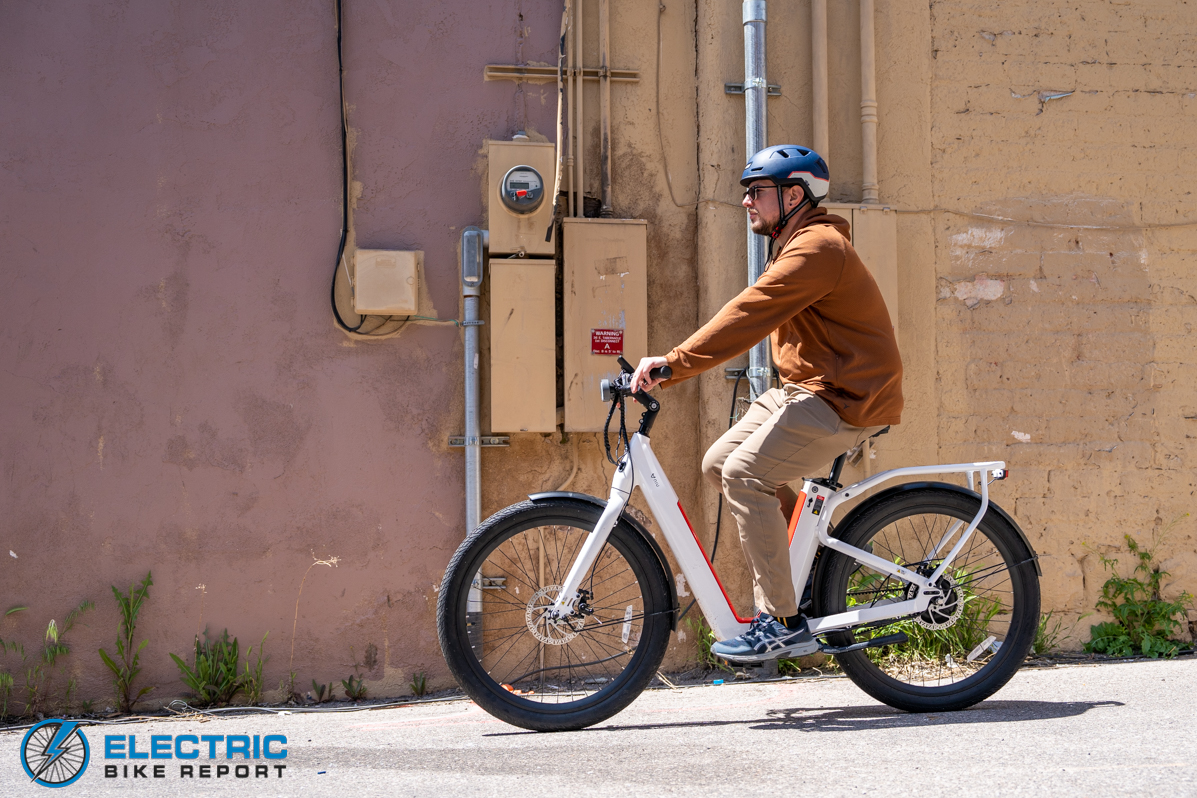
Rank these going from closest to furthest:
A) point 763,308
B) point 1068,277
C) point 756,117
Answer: point 763,308 → point 756,117 → point 1068,277

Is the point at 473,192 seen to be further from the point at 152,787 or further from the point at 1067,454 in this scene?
the point at 1067,454

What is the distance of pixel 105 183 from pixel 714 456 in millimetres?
3042

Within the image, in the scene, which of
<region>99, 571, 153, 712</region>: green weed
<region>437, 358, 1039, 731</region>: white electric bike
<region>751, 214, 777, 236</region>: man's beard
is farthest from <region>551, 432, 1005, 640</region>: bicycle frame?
<region>99, 571, 153, 712</region>: green weed

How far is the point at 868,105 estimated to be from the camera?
4.36m

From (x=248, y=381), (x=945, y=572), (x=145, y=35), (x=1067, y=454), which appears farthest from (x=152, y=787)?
(x=1067, y=454)

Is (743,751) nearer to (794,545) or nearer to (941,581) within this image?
(794,545)

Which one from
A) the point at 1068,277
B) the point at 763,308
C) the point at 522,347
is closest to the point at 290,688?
the point at 522,347

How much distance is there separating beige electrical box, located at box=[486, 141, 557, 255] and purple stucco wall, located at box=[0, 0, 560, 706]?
27 centimetres

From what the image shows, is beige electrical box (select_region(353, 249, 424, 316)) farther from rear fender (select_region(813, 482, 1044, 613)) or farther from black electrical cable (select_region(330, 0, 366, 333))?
rear fender (select_region(813, 482, 1044, 613))

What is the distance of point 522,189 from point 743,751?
2.46m

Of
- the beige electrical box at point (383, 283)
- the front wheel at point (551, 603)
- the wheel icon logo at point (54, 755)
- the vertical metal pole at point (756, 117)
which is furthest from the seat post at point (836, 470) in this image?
the wheel icon logo at point (54, 755)

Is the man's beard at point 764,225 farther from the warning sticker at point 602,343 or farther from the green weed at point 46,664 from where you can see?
the green weed at point 46,664

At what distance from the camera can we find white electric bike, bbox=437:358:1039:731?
3018 millimetres

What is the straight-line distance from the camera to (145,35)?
4.09m
